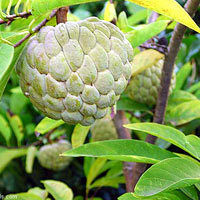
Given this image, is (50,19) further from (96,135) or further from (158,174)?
(96,135)

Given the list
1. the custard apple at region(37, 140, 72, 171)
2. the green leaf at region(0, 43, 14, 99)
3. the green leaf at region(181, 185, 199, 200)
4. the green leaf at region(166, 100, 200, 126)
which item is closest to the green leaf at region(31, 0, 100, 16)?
the green leaf at region(0, 43, 14, 99)

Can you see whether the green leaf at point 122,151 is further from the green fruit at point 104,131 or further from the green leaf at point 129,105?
the green fruit at point 104,131

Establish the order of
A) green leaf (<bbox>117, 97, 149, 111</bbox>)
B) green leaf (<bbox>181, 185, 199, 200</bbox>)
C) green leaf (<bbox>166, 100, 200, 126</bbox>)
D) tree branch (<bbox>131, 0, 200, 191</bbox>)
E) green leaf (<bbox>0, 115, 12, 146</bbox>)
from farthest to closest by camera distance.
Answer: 1. green leaf (<bbox>0, 115, 12, 146</bbox>)
2. green leaf (<bbox>117, 97, 149, 111</bbox>)
3. green leaf (<bbox>166, 100, 200, 126</bbox>)
4. tree branch (<bbox>131, 0, 200, 191</bbox>)
5. green leaf (<bbox>181, 185, 199, 200</bbox>)

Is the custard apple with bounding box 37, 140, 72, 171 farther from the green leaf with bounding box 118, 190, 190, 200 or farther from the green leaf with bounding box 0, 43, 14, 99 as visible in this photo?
the green leaf with bounding box 0, 43, 14, 99

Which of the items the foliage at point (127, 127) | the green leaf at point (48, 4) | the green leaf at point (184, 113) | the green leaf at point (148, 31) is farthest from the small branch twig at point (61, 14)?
the green leaf at point (184, 113)

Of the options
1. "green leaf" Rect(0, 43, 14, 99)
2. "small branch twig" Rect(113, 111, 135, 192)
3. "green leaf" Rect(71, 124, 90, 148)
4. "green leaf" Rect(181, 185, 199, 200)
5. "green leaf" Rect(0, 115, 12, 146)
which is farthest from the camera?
"green leaf" Rect(0, 115, 12, 146)

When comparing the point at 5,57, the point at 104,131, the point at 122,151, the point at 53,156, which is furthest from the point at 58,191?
the point at 53,156

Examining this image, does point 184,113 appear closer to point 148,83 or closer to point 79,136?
point 148,83

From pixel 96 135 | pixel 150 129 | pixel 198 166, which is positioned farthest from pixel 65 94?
pixel 96 135
